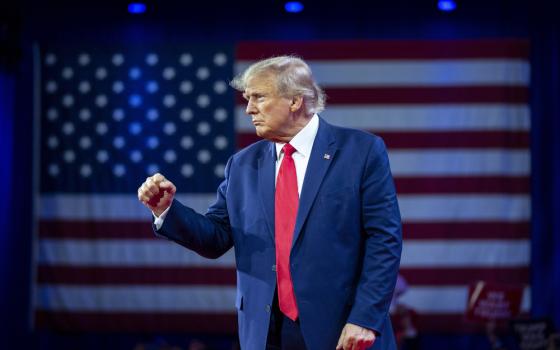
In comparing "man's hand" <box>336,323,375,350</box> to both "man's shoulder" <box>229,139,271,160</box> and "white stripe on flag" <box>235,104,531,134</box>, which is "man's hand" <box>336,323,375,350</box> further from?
"white stripe on flag" <box>235,104,531,134</box>

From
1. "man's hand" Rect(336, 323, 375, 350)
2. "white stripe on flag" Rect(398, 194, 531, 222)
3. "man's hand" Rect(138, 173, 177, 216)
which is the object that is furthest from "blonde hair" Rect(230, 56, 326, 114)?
"white stripe on flag" Rect(398, 194, 531, 222)

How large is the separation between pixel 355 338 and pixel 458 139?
12.9 ft

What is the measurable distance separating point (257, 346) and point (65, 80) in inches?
169

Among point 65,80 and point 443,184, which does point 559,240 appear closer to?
point 443,184

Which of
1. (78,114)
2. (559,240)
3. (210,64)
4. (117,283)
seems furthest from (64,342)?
(559,240)

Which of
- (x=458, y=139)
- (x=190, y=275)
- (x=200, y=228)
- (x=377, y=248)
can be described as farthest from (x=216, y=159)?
(x=377, y=248)

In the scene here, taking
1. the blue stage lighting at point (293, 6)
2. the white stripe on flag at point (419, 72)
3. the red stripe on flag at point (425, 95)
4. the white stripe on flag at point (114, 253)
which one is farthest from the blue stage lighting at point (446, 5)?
the white stripe on flag at point (114, 253)

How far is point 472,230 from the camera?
19.8 feet

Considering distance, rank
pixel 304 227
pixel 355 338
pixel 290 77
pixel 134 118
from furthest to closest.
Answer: pixel 134 118 < pixel 290 77 < pixel 304 227 < pixel 355 338

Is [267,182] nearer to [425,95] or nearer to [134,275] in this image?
[425,95]

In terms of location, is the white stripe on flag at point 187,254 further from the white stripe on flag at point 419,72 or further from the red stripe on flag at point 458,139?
the white stripe on flag at point 419,72

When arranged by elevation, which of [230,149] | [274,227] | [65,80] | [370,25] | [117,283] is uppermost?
[370,25]

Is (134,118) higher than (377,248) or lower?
higher

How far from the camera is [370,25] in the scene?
6.24 meters
